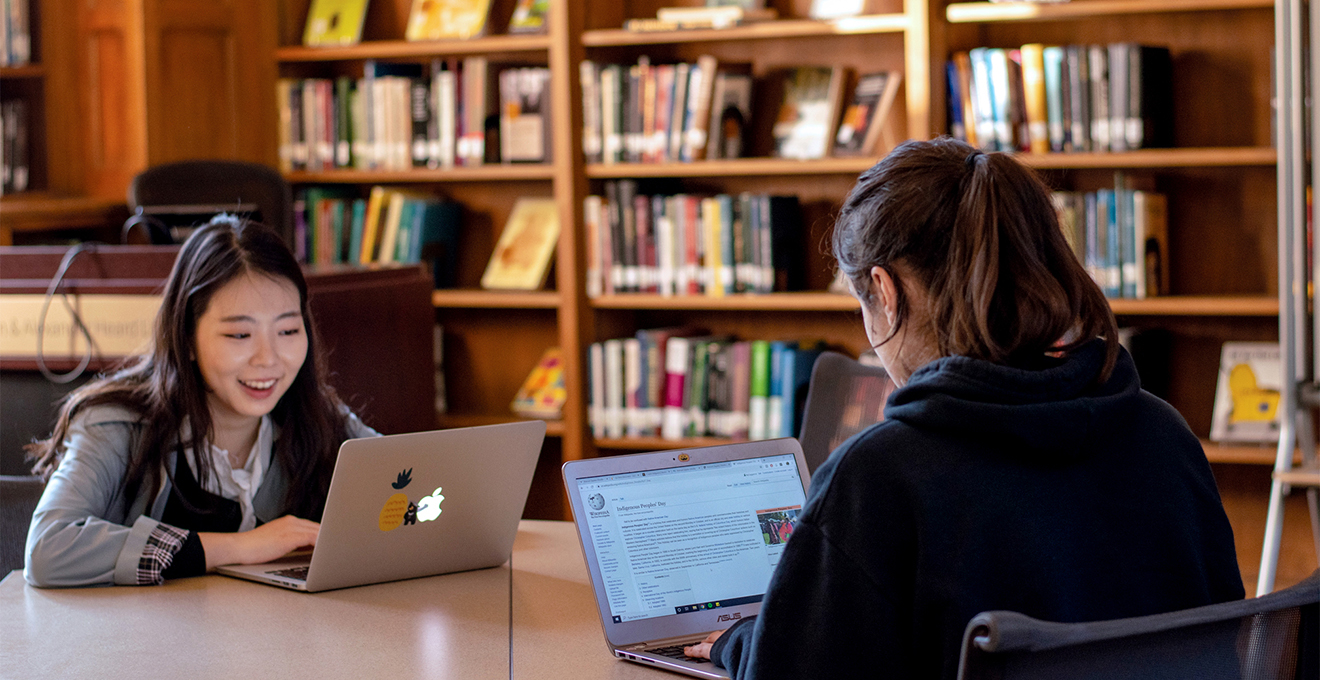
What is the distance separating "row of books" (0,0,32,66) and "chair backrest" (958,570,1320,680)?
3469 millimetres

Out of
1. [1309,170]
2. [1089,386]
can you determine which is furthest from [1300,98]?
[1089,386]

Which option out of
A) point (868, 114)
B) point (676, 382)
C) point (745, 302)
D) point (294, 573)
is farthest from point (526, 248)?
point (294, 573)

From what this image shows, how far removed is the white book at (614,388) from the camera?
3.71 meters

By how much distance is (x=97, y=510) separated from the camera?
5.80 feet

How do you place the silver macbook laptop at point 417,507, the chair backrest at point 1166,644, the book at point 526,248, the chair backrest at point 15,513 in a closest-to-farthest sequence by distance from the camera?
the chair backrest at point 1166,644 → the silver macbook laptop at point 417,507 → the chair backrest at point 15,513 → the book at point 526,248

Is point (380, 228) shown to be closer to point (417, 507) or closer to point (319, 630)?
point (417, 507)

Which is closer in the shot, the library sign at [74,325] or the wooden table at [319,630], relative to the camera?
the wooden table at [319,630]

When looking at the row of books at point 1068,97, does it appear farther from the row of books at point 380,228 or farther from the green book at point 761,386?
the row of books at point 380,228

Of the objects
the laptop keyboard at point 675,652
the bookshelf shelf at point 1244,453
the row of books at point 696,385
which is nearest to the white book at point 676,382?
the row of books at point 696,385

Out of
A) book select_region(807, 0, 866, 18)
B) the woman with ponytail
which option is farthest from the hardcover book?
the woman with ponytail

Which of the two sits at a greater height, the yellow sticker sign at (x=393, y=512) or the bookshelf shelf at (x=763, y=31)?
the bookshelf shelf at (x=763, y=31)

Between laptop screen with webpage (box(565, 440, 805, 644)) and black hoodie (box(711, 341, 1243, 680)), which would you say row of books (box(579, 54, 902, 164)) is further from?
black hoodie (box(711, 341, 1243, 680))

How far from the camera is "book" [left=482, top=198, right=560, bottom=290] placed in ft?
12.7

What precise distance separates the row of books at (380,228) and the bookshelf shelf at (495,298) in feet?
0.41
